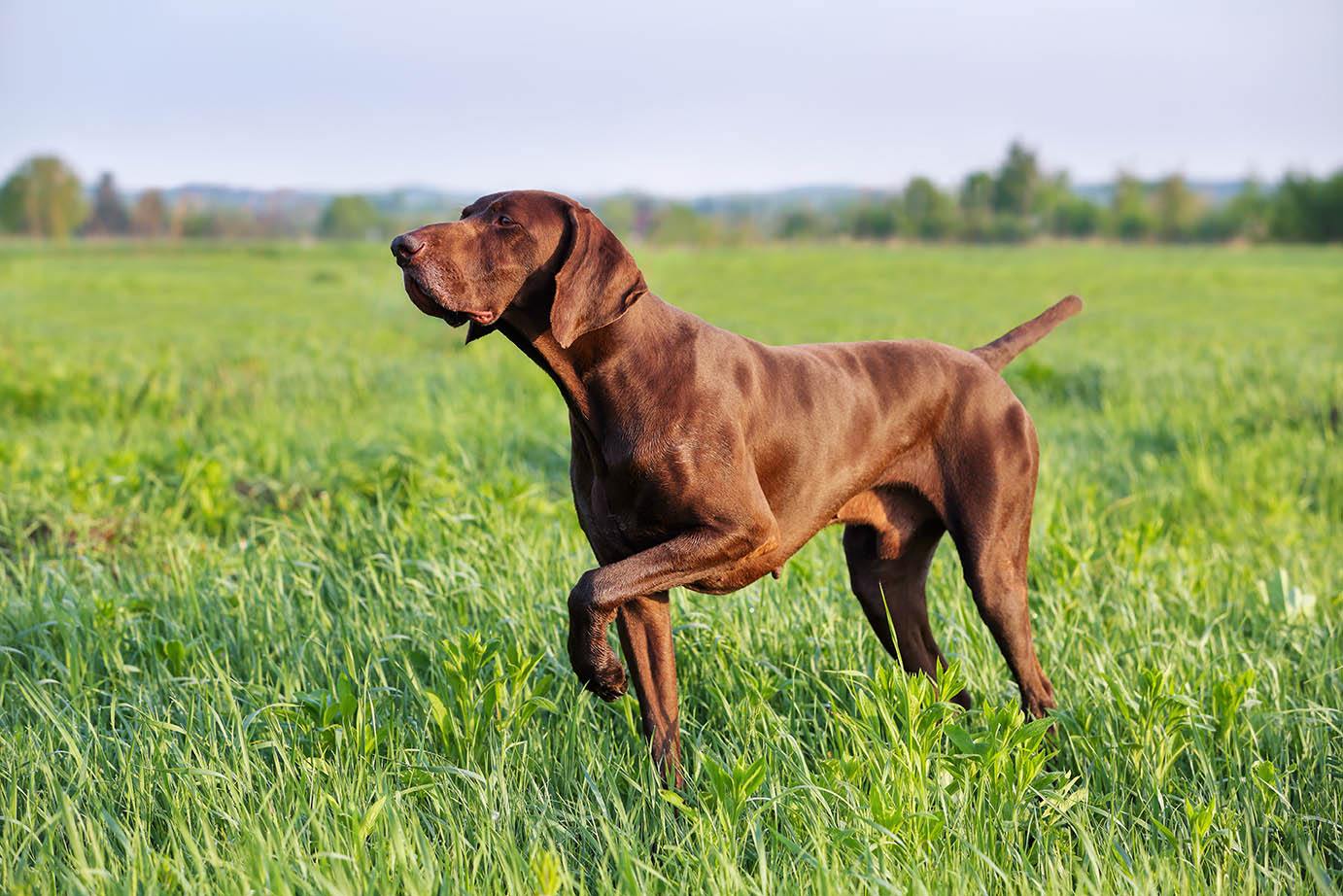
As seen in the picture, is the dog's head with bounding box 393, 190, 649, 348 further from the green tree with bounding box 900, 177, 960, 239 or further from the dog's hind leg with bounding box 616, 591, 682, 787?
the green tree with bounding box 900, 177, 960, 239

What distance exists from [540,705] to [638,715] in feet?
1.26

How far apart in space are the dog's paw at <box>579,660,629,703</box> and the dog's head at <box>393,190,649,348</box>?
0.88 meters

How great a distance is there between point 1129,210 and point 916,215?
16371 millimetres

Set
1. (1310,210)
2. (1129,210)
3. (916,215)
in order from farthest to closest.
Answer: (916,215) < (1129,210) < (1310,210)

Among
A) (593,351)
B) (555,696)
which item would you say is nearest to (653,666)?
(555,696)

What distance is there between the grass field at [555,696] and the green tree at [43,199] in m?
111

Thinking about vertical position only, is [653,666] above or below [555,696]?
above

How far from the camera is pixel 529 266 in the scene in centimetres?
303

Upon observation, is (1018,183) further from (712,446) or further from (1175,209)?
(712,446)

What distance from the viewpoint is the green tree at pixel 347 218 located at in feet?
409

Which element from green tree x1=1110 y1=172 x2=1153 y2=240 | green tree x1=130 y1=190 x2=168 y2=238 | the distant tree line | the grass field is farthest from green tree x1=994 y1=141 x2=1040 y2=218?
the grass field

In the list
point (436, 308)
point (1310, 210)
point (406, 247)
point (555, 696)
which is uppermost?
point (1310, 210)

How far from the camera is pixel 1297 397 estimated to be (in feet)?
33.1

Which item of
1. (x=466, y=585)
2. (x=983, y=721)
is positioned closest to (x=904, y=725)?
(x=983, y=721)
